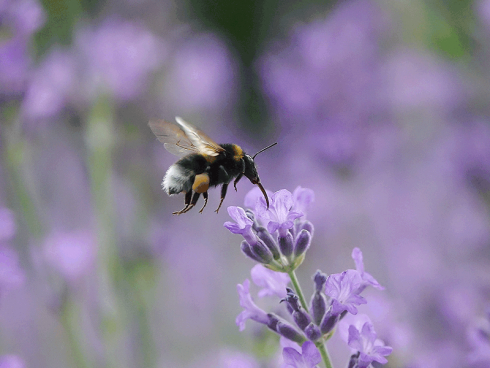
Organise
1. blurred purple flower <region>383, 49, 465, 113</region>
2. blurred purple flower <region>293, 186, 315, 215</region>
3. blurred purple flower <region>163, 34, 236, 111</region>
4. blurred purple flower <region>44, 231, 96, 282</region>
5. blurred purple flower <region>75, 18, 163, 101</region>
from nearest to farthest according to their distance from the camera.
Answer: blurred purple flower <region>293, 186, 315, 215</region> → blurred purple flower <region>44, 231, 96, 282</region> → blurred purple flower <region>75, 18, 163, 101</region> → blurred purple flower <region>383, 49, 465, 113</region> → blurred purple flower <region>163, 34, 236, 111</region>

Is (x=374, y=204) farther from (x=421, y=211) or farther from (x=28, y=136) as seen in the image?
(x=28, y=136)

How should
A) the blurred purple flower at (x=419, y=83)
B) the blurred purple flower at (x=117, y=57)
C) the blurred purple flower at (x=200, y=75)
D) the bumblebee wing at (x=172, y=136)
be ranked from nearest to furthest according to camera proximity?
1. the bumblebee wing at (x=172, y=136)
2. the blurred purple flower at (x=117, y=57)
3. the blurred purple flower at (x=419, y=83)
4. the blurred purple flower at (x=200, y=75)

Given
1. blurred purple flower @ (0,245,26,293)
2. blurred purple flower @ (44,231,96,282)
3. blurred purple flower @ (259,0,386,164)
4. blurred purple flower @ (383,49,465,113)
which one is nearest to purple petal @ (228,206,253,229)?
blurred purple flower @ (0,245,26,293)

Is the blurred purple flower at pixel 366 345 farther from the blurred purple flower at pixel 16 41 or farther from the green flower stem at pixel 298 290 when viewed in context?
the blurred purple flower at pixel 16 41

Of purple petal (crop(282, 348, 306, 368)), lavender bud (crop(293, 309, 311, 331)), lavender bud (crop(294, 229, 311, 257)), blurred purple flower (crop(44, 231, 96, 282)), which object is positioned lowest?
purple petal (crop(282, 348, 306, 368))

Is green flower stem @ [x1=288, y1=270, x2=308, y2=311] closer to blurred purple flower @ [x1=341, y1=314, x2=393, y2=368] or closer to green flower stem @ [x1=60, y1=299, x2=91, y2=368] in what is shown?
blurred purple flower @ [x1=341, y1=314, x2=393, y2=368]

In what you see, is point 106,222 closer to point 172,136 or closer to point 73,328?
point 73,328

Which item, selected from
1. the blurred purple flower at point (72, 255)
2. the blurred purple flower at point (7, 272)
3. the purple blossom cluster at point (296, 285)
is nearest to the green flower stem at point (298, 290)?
the purple blossom cluster at point (296, 285)
